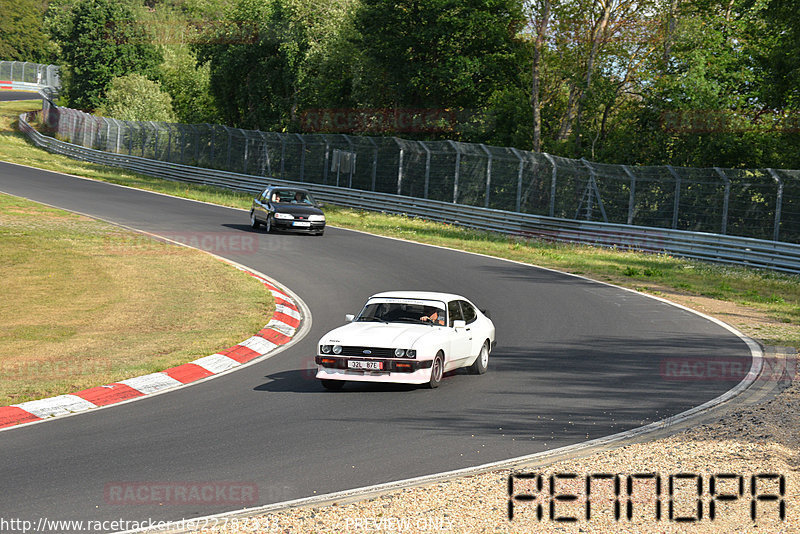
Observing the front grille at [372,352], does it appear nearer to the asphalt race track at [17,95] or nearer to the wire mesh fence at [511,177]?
the wire mesh fence at [511,177]

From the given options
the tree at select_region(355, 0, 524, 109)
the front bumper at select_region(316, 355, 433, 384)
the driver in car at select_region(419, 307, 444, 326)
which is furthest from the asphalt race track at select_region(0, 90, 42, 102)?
the front bumper at select_region(316, 355, 433, 384)

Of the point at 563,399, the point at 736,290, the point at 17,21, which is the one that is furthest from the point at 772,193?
the point at 17,21

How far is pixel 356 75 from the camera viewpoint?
49375 mm

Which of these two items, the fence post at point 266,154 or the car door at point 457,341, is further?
the fence post at point 266,154

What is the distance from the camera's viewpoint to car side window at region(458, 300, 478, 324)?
12.9 metres

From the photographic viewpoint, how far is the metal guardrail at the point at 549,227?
25067 mm

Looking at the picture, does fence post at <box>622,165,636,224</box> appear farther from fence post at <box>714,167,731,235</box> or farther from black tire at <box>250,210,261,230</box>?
black tire at <box>250,210,261,230</box>

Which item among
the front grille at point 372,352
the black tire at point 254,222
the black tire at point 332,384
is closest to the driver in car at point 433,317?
the front grille at point 372,352

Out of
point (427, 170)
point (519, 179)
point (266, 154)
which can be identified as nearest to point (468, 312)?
point (519, 179)

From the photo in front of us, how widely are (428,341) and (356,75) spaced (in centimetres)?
3982

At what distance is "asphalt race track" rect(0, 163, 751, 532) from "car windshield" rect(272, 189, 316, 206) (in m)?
10.9

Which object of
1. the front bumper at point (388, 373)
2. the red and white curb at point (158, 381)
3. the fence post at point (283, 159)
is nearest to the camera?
the red and white curb at point (158, 381)

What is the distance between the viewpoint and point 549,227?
30594 mm

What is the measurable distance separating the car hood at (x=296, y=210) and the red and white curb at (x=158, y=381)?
12.8 meters
